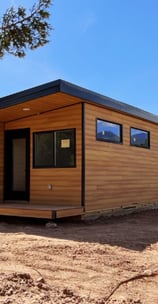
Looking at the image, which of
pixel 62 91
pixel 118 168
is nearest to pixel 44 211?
pixel 62 91

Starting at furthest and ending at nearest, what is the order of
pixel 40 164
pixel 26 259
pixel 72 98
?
pixel 40 164 < pixel 72 98 < pixel 26 259

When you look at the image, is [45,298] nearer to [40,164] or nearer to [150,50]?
[40,164]

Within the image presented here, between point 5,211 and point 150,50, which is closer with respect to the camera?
point 5,211

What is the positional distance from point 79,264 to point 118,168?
17.4 ft

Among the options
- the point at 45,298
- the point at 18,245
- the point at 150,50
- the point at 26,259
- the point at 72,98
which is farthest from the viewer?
the point at 150,50

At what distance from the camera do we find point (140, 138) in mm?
11172

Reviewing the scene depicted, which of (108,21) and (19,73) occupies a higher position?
(108,21)

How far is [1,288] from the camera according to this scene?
3.41 metres

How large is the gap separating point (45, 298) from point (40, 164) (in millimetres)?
6128

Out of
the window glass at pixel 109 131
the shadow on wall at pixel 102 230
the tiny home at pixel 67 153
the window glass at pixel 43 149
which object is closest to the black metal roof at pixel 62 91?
the tiny home at pixel 67 153

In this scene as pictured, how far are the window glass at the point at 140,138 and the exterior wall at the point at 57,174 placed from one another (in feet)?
8.79

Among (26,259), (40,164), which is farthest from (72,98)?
(26,259)

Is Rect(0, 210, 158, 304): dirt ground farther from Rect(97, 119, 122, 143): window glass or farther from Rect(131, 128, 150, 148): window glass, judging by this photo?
Rect(131, 128, 150, 148): window glass

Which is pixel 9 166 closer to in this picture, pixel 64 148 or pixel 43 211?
pixel 64 148
